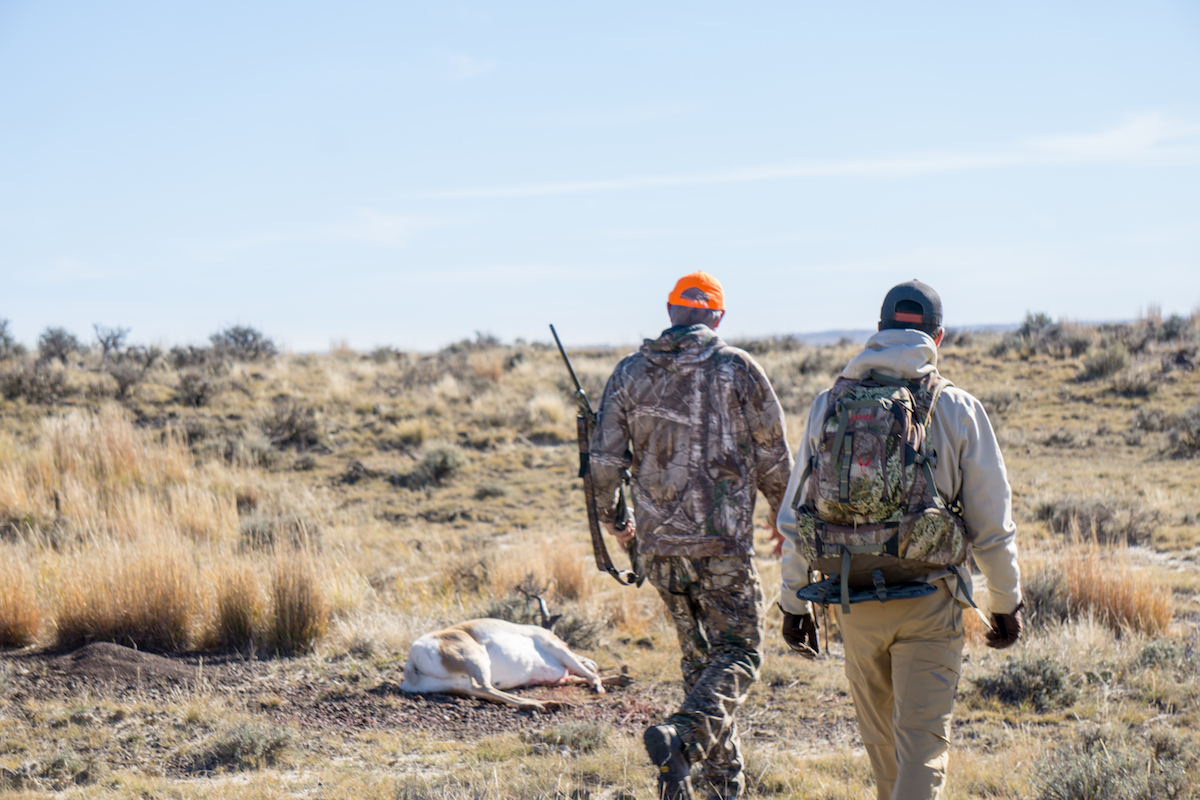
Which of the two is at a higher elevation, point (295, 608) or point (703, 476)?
point (703, 476)

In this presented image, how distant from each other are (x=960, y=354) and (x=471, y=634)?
Answer: 2145 centimetres

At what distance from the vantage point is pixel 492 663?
5.80m

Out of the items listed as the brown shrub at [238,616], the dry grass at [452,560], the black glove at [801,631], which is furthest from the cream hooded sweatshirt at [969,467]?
the brown shrub at [238,616]

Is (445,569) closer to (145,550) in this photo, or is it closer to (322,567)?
(322,567)

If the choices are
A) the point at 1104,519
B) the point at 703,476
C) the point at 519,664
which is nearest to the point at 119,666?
the point at 519,664

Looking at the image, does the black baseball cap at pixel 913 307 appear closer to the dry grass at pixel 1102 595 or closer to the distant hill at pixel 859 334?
the distant hill at pixel 859 334

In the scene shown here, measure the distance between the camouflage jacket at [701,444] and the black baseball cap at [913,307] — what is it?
36.1 inches

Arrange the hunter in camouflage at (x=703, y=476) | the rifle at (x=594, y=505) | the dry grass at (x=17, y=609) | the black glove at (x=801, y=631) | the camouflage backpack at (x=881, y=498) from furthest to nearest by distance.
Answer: the dry grass at (x=17, y=609), the rifle at (x=594, y=505), the hunter in camouflage at (x=703, y=476), the black glove at (x=801, y=631), the camouflage backpack at (x=881, y=498)

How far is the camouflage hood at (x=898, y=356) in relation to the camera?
2.83 meters

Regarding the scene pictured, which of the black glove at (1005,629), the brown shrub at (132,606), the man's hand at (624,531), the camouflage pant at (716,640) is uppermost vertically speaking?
the man's hand at (624,531)

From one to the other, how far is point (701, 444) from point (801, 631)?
3.23 ft

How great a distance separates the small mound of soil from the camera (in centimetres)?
580

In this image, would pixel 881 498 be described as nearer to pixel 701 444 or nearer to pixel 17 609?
pixel 701 444

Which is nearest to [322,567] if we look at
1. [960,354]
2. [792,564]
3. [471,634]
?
[471,634]
